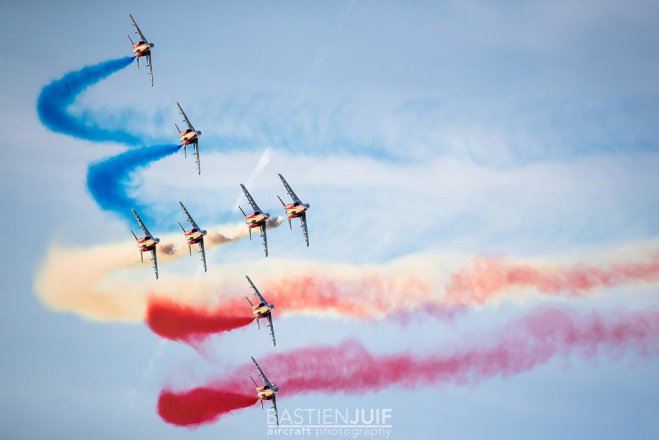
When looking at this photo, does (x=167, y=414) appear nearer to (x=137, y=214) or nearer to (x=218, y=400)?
(x=218, y=400)

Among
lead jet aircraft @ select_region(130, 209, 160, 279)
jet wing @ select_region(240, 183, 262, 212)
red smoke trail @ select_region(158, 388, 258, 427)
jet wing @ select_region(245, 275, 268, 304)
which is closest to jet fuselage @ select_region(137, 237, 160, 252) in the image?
lead jet aircraft @ select_region(130, 209, 160, 279)

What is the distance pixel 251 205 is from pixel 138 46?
569 inches

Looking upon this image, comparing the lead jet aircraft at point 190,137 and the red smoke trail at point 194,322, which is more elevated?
the lead jet aircraft at point 190,137

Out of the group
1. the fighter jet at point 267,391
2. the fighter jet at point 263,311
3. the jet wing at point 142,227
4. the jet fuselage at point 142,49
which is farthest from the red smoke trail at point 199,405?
the jet fuselage at point 142,49

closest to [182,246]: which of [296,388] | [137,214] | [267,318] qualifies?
[137,214]

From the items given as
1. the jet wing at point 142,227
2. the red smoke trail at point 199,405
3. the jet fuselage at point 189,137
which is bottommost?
the red smoke trail at point 199,405

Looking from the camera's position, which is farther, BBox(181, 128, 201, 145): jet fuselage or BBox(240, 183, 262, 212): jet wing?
BBox(181, 128, 201, 145): jet fuselage

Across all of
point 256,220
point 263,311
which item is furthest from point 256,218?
point 263,311

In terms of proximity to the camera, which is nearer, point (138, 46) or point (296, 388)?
point (296, 388)

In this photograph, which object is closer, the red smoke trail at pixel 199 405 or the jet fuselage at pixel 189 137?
the red smoke trail at pixel 199 405

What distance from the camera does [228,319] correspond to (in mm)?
65312

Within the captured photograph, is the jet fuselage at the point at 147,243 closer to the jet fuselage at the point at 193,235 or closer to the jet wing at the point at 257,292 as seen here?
the jet fuselage at the point at 193,235

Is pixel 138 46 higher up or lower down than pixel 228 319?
higher up

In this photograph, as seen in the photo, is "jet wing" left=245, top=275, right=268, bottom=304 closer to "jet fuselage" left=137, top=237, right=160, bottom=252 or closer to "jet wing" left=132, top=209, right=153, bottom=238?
"jet fuselage" left=137, top=237, right=160, bottom=252
